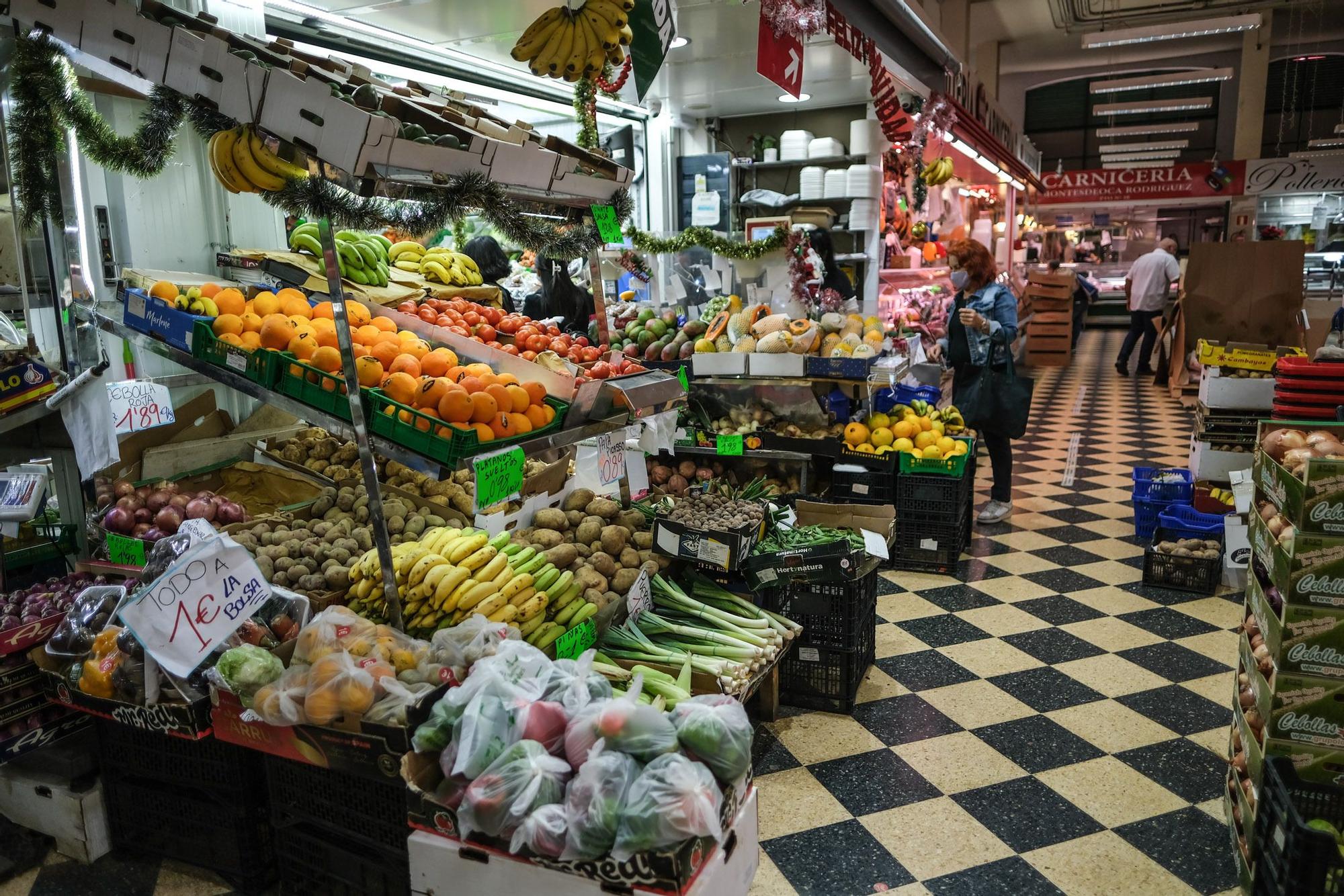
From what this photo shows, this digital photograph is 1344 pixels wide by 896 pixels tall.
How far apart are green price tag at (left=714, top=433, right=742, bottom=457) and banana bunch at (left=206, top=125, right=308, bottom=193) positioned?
3.03 m

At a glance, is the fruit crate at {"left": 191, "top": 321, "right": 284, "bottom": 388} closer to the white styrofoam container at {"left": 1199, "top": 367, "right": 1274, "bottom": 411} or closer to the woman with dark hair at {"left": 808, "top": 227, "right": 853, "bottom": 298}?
the woman with dark hair at {"left": 808, "top": 227, "right": 853, "bottom": 298}

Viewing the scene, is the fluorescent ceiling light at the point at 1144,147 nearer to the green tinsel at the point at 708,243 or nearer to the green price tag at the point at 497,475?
the green tinsel at the point at 708,243

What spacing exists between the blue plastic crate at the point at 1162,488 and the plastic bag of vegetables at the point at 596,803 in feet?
15.6

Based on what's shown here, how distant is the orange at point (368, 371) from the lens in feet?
8.60

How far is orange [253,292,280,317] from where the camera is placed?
2.99 metres

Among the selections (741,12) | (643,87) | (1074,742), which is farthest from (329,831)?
(741,12)

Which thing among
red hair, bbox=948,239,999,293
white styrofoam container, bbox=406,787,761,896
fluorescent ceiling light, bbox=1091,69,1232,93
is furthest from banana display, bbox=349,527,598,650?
fluorescent ceiling light, bbox=1091,69,1232,93

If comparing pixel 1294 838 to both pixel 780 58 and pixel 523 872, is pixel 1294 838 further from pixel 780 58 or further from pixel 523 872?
pixel 780 58

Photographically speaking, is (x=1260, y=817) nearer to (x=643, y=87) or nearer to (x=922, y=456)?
(x=922, y=456)

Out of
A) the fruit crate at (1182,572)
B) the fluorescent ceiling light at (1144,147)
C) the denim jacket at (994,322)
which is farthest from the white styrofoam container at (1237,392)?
the fluorescent ceiling light at (1144,147)

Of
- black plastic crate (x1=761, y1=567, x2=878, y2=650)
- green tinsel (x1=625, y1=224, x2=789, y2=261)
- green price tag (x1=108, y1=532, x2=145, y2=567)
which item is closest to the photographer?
green price tag (x1=108, y1=532, x2=145, y2=567)

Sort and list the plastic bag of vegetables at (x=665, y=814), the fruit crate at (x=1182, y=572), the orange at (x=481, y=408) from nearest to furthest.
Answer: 1. the plastic bag of vegetables at (x=665, y=814)
2. the orange at (x=481, y=408)
3. the fruit crate at (x=1182, y=572)

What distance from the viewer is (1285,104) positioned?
1950cm

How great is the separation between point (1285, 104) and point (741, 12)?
19.6 m
